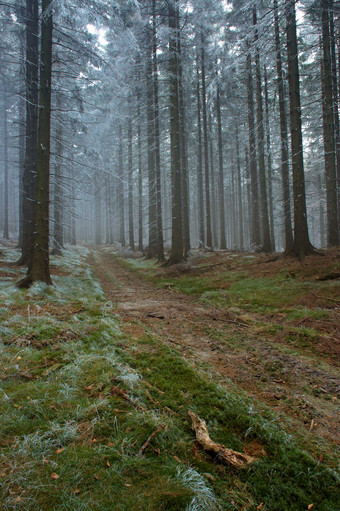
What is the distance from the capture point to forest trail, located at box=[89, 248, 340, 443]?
2.58m

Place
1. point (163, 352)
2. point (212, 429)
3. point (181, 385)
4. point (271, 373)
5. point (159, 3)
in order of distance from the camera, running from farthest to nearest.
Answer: point (159, 3) → point (163, 352) → point (271, 373) → point (181, 385) → point (212, 429)

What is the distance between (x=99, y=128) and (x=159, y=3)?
31.0 feet

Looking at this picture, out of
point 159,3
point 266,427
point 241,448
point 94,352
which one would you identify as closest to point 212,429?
point 241,448

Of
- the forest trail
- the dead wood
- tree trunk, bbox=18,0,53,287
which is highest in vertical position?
tree trunk, bbox=18,0,53,287

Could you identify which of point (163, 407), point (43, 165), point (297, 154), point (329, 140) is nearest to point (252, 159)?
point (329, 140)

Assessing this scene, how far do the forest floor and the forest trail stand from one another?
2 centimetres

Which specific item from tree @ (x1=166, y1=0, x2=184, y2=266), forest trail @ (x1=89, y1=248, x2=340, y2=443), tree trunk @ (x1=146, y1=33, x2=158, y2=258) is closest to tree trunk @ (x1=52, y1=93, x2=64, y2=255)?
forest trail @ (x1=89, y1=248, x2=340, y2=443)

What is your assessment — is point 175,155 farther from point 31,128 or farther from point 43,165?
point 43,165

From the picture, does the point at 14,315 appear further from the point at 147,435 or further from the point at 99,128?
the point at 99,128

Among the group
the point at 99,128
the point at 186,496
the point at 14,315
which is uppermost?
the point at 99,128

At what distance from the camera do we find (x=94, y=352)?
11.4 feet

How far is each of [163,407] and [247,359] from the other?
1.80m

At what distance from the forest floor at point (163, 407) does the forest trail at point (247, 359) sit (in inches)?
0.8

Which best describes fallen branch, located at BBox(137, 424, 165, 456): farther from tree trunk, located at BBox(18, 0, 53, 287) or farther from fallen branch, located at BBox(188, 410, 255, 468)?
tree trunk, located at BBox(18, 0, 53, 287)
